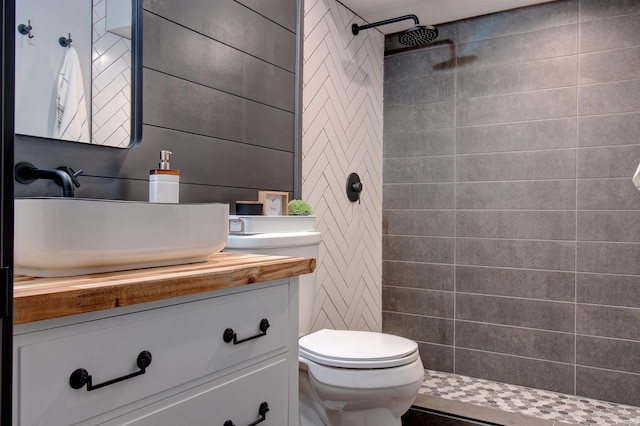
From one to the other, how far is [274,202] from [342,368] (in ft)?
2.38

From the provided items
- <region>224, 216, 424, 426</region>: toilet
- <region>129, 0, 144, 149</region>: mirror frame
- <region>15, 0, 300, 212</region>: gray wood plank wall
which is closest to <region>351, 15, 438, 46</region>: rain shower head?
<region>15, 0, 300, 212</region>: gray wood plank wall

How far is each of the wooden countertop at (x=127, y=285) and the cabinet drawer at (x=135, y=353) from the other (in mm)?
38

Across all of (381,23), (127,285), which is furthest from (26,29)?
(381,23)

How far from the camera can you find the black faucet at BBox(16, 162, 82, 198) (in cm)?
112

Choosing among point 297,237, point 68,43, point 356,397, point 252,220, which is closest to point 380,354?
point 356,397

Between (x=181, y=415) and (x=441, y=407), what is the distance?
1850 millimetres

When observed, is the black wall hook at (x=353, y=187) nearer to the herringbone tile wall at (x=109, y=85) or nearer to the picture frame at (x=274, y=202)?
the picture frame at (x=274, y=202)

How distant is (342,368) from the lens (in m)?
1.72

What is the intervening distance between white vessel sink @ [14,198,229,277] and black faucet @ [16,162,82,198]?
0.27m

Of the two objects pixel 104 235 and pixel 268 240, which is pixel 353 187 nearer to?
pixel 268 240

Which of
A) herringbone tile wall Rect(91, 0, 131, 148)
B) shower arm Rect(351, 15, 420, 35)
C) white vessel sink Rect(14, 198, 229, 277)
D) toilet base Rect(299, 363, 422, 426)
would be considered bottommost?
toilet base Rect(299, 363, 422, 426)

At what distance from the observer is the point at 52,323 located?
696 mm

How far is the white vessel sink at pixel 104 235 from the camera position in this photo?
2.65 ft

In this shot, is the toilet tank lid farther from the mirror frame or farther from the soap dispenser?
the mirror frame
